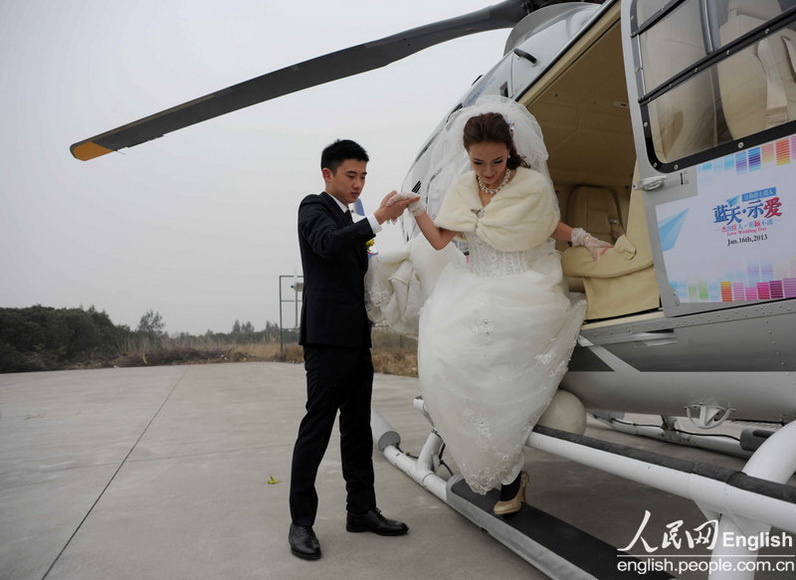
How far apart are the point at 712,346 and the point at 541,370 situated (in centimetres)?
57

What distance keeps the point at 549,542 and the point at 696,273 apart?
3.41 feet

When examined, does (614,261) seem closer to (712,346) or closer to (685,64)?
(712,346)

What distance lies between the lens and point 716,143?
5.28 feet

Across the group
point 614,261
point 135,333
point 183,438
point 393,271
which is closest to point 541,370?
point 614,261

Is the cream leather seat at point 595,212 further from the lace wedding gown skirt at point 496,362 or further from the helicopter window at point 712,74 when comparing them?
the helicopter window at point 712,74

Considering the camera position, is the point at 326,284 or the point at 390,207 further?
the point at 326,284

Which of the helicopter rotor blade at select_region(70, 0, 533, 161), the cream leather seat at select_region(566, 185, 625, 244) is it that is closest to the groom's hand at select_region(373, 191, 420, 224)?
the helicopter rotor blade at select_region(70, 0, 533, 161)

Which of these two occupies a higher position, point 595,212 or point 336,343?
point 595,212

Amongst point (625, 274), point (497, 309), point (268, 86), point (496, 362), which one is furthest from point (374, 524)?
point (268, 86)

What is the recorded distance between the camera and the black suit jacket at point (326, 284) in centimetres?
225

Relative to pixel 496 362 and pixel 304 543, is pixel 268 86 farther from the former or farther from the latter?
pixel 304 543

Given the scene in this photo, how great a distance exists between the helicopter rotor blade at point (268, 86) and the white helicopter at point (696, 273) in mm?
1867

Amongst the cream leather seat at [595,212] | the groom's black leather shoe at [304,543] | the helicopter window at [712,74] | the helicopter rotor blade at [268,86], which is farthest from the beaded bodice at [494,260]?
the helicopter rotor blade at [268,86]

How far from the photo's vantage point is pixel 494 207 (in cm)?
215
